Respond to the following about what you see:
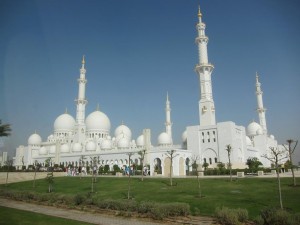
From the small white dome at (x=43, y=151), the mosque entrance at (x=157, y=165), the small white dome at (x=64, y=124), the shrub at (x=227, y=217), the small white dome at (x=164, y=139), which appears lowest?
the shrub at (x=227, y=217)

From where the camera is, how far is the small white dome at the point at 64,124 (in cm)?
7725

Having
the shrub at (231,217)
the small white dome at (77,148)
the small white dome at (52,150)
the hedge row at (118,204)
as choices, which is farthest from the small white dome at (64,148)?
the shrub at (231,217)

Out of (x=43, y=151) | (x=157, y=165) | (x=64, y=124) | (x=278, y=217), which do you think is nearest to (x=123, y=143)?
(x=157, y=165)

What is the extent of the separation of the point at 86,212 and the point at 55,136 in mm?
66198

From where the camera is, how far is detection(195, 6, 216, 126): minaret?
5188 cm

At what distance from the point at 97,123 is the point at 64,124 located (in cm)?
1201

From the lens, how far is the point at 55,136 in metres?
77.9

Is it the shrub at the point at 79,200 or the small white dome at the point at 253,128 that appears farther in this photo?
the small white dome at the point at 253,128

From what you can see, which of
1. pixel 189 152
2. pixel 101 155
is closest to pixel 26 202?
pixel 189 152

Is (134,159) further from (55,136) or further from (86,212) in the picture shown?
(86,212)

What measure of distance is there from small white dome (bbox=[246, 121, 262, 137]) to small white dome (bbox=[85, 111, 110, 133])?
37152mm

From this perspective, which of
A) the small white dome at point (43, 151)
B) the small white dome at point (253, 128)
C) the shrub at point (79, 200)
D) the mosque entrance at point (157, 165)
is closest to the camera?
the shrub at point (79, 200)

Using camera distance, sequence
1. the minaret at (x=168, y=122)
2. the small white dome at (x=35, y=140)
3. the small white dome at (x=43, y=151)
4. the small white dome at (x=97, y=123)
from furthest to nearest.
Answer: the small white dome at (x=35, y=140) → the small white dome at (x=43, y=151) → the small white dome at (x=97, y=123) → the minaret at (x=168, y=122)

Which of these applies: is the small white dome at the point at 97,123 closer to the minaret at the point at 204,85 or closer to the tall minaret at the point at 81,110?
the tall minaret at the point at 81,110
